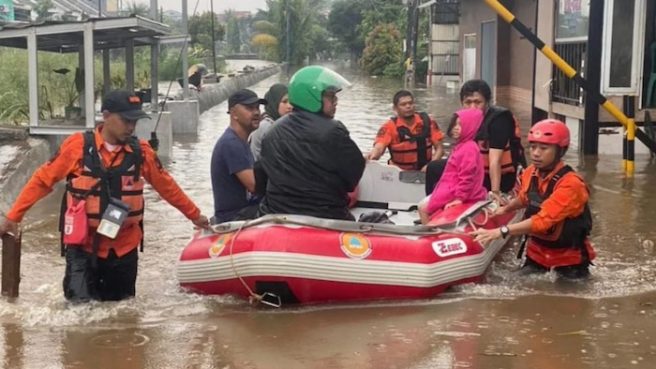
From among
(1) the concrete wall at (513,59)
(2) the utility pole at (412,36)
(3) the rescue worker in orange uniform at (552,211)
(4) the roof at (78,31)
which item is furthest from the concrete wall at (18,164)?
(2) the utility pole at (412,36)

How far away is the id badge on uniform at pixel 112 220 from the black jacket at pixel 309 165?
3.51 ft

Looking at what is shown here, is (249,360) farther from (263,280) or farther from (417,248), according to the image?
(417,248)

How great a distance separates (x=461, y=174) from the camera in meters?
7.11

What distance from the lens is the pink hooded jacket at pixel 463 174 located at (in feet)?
23.1

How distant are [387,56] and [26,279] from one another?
43.8m

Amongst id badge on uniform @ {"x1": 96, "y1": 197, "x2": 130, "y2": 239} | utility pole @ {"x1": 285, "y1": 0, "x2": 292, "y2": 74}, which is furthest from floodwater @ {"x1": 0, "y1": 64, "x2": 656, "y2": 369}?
utility pole @ {"x1": 285, "y1": 0, "x2": 292, "y2": 74}

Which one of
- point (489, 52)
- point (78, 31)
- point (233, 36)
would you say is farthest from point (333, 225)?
point (233, 36)

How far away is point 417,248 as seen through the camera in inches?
241

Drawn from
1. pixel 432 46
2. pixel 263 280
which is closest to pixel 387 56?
pixel 432 46

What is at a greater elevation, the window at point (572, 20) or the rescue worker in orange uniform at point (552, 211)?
the window at point (572, 20)

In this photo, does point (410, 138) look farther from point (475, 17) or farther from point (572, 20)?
point (475, 17)

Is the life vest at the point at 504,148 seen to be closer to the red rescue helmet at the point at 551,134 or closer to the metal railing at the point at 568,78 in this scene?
the red rescue helmet at the point at 551,134

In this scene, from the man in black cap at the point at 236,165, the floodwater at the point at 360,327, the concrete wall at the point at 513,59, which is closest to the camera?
the floodwater at the point at 360,327

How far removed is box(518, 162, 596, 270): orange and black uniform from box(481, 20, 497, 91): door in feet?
71.9
